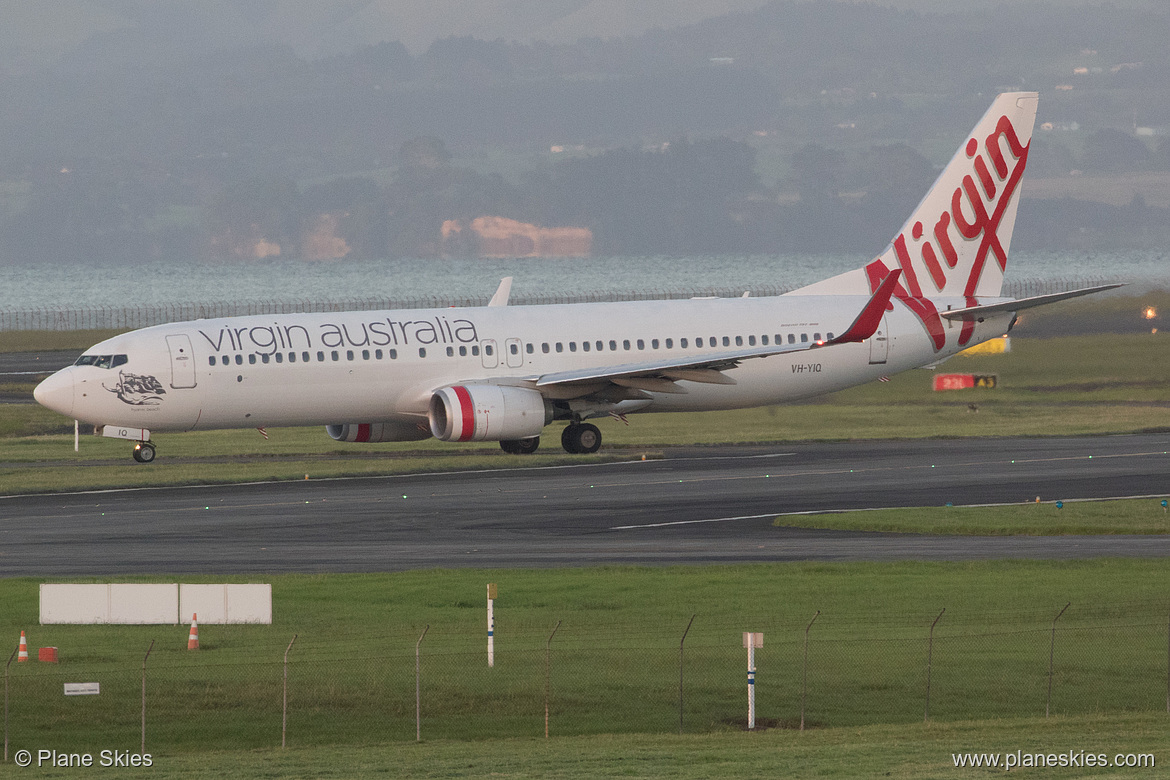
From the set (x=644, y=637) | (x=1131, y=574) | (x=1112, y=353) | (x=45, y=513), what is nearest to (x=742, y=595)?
(x=644, y=637)

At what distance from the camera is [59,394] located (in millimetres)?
51500

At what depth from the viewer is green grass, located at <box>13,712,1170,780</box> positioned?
22.2 meters

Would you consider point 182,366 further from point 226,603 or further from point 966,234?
point 966,234

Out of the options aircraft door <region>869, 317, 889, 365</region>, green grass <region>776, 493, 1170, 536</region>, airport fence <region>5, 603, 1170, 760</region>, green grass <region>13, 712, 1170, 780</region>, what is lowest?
green grass <region>13, 712, 1170, 780</region>

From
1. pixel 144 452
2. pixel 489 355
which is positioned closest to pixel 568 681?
pixel 489 355

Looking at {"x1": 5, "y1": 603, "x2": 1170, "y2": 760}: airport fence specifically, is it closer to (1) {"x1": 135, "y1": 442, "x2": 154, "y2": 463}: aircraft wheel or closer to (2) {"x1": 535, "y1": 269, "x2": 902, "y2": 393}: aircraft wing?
(2) {"x1": 535, "y1": 269, "x2": 902, "y2": 393}: aircraft wing

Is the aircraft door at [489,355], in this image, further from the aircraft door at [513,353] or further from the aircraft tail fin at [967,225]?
the aircraft tail fin at [967,225]

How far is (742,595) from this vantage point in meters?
34.8

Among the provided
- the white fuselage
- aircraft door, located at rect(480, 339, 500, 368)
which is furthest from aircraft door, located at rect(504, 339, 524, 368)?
aircraft door, located at rect(480, 339, 500, 368)

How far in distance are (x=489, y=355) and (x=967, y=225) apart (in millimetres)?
18378

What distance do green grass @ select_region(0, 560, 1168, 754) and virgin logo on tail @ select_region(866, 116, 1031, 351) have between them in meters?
23.7

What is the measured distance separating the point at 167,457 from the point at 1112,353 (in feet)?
132

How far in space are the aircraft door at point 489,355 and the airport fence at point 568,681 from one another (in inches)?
894

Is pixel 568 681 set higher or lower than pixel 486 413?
lower
